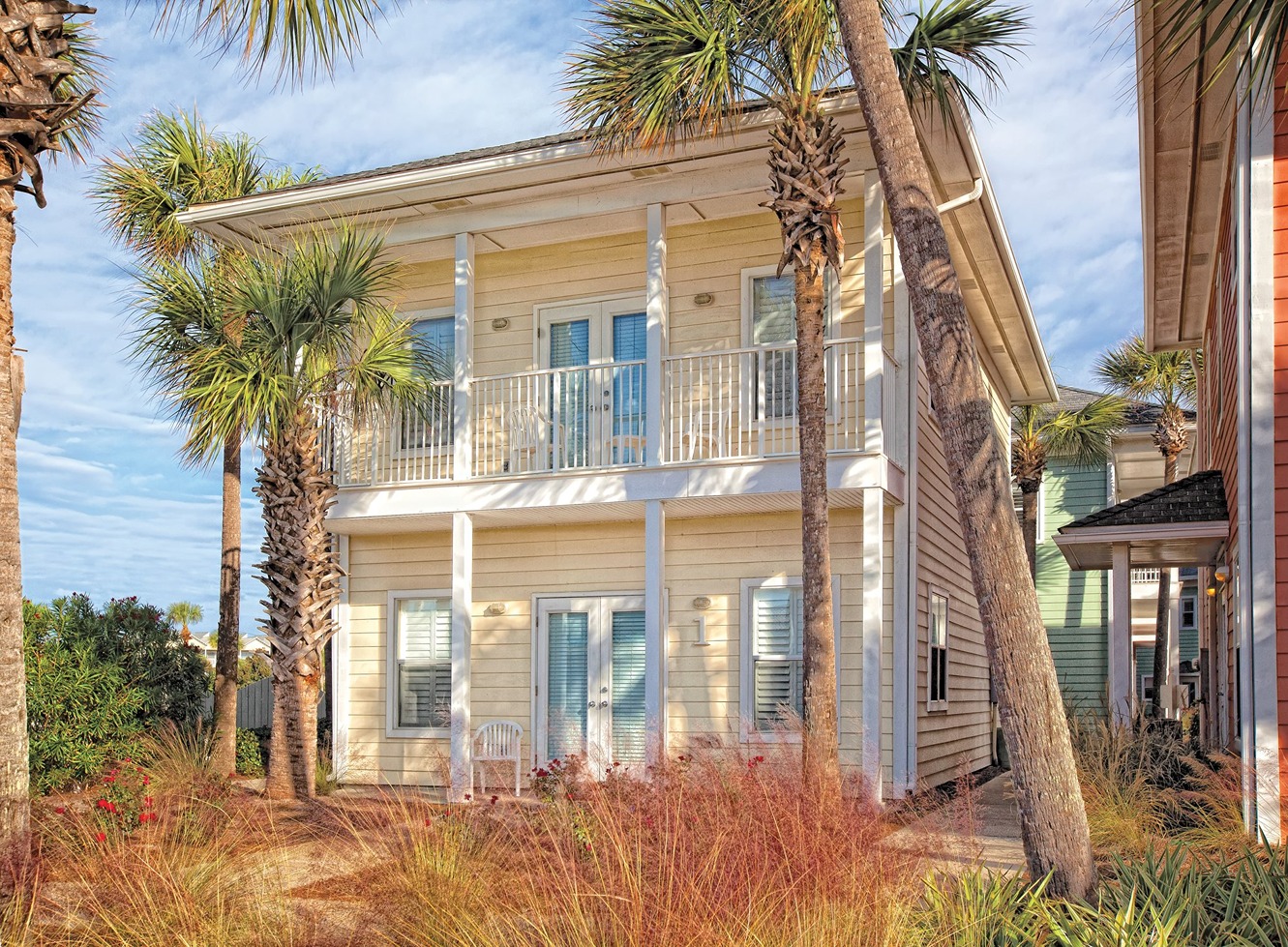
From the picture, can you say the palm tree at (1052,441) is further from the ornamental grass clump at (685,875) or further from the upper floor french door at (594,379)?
the ornamental grass clump at (685,875)

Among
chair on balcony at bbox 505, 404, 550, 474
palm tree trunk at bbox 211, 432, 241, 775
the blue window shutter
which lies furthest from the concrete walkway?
palm tree trunk at bbox 211, 432, 241, 775

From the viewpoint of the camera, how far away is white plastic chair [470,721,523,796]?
13.0m

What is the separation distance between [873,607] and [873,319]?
257cm

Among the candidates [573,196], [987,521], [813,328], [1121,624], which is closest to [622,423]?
[573,196]

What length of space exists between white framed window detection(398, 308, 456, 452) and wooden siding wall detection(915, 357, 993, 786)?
5029 mm

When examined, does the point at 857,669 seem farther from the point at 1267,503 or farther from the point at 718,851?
the point at 718,851

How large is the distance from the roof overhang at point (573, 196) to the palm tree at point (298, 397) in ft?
3.12

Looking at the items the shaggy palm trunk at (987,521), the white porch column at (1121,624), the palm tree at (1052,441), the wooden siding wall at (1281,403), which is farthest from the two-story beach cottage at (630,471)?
the palm tree at (1052,441)

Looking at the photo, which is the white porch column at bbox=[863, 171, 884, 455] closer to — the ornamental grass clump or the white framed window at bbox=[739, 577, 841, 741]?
the white framed window at bbox=[739, 577, 841, 741]

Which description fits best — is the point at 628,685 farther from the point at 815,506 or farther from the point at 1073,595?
the point at 1073,595

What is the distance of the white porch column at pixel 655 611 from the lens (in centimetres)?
1190

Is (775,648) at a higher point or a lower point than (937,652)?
higher

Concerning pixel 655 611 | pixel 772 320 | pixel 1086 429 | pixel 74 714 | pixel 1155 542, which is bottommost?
pixel 74 714

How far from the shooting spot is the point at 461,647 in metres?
12.9
